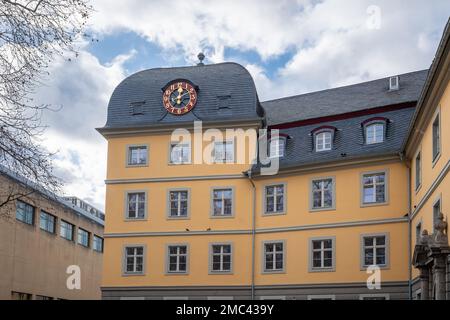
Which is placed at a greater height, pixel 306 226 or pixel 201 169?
pixel 201 169

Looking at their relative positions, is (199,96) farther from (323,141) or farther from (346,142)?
(346,142)

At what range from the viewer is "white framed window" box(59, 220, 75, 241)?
5211 centimetres

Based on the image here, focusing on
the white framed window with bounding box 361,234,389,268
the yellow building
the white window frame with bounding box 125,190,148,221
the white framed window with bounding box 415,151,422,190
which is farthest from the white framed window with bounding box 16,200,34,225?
the white framed window with bounding box 415,151,422,190

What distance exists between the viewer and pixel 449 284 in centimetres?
2156

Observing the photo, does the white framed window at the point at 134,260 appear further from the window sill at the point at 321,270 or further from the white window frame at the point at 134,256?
the window sill at the point at 321,270

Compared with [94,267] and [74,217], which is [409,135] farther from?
[94,267]

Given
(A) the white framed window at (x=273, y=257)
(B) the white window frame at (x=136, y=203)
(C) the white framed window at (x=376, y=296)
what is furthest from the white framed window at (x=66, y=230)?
(C) the white framed window at (x=376, y=296)

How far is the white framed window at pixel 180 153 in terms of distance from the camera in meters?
38.2

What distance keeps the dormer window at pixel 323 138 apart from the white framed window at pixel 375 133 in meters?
1.88

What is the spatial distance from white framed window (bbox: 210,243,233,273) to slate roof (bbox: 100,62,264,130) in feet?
21.3

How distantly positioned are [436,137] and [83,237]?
37.6 metres

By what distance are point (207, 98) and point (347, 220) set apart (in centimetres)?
1040

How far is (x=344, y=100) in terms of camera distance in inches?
1489

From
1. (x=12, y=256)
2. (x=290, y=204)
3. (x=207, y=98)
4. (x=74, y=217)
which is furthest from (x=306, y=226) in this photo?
(x=74, y=217)
